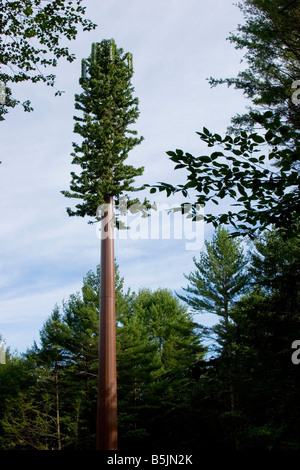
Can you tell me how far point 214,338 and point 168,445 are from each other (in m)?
18.1

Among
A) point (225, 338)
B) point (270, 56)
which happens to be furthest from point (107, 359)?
point (270, 56)

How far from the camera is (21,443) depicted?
1731 cm

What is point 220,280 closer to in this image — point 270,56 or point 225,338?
point 225,338

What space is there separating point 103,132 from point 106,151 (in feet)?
2.67

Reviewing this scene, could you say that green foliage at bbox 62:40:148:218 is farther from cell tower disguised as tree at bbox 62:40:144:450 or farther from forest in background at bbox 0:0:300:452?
forest in background at bbox 0:0:300:452

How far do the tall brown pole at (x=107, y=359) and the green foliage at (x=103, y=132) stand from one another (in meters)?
1.74

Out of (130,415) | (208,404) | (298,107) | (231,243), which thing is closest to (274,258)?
(231,243)

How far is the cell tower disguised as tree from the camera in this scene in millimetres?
13906

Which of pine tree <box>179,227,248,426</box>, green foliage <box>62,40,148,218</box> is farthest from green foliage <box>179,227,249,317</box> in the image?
green foliage <box>62,40,148,218</box>

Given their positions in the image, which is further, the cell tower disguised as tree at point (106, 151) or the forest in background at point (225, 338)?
the cell tower disguised as tree at point (106, 151)

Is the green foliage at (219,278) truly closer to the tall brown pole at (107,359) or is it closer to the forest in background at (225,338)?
the forest in background at (225,338)

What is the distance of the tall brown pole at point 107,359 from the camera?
1218 centimetres

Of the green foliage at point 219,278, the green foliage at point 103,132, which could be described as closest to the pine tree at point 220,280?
the green foliage at point 219,278
